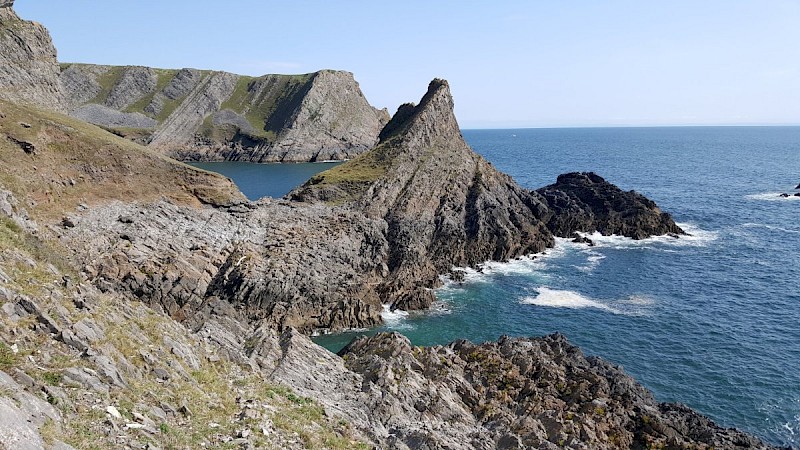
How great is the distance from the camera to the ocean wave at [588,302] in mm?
58344

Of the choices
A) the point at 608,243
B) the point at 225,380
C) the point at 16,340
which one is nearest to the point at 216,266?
the point at 225,380

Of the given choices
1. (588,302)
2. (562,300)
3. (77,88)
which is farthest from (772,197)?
(77,88)

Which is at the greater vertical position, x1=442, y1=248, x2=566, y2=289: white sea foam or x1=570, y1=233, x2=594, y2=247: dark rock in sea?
x1=570, y1=233, x2=594, y2=247: dark rock in sea

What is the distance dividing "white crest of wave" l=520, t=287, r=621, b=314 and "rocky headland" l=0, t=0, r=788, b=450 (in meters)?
13.2

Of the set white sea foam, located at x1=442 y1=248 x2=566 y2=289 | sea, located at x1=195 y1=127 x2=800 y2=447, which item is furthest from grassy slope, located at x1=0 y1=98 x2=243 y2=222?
white sea foam, located at x1=442 y1=248 x2=566 y2=289

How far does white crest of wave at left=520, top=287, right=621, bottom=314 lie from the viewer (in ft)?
195

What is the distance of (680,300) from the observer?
60750 millimetres

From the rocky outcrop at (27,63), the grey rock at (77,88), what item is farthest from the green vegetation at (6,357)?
the grey rock at (77,88)

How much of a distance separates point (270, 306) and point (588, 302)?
36866 millimetres

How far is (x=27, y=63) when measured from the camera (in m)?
65.1

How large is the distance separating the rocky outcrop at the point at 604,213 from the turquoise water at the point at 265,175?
61234mm

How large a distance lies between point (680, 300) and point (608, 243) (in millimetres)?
25434

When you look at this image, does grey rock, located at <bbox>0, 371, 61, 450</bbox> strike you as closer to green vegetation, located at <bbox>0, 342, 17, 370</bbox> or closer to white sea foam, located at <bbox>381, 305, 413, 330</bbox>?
green vegetation, located at <bbox>0, 342, 17, 370</bbox>

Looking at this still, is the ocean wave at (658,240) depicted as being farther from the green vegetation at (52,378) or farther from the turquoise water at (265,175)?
the green vegetation at (52,378)
